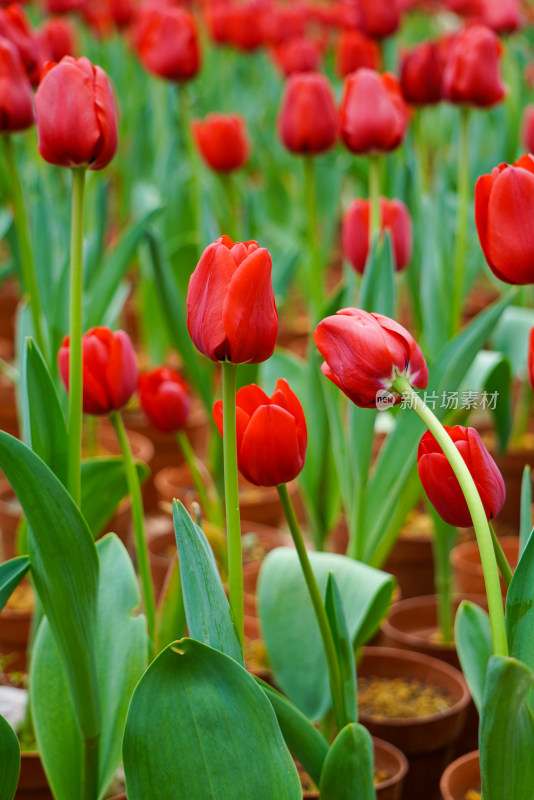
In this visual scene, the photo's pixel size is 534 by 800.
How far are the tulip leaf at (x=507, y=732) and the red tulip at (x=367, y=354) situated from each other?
0.15m

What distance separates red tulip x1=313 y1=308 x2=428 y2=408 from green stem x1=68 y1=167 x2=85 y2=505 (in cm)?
24

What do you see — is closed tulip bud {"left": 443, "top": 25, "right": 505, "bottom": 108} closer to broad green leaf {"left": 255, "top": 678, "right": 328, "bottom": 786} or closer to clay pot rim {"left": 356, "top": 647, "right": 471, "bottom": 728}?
clay pot rim {"left": 356, "top": 647, "right": 471, "bottom": 728}

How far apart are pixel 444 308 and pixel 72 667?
71 centimetres

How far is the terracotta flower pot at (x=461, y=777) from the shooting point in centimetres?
87

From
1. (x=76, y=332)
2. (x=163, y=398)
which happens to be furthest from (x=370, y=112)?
(x=76, y=332)

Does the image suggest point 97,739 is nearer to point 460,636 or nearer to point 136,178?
point 460,636

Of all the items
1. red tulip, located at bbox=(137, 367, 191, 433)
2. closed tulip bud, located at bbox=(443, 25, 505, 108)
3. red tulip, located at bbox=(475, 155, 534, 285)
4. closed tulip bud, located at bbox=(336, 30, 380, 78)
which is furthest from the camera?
closed tulip bud, located at bbox=(336, 30, 380, 78)

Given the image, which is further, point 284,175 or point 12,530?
point 284,175

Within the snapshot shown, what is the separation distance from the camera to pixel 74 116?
72 centimetres

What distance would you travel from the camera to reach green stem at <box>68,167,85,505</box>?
0.73m

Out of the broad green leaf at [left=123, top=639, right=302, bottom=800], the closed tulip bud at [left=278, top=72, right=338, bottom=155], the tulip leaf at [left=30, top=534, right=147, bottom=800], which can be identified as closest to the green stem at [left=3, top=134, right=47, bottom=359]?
the tulip leaf at [left=30, top=534, right=147, bottom=800]

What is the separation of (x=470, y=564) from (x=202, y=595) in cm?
89

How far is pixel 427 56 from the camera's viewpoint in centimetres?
130

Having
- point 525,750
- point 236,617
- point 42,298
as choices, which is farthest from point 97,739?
point 42,298
